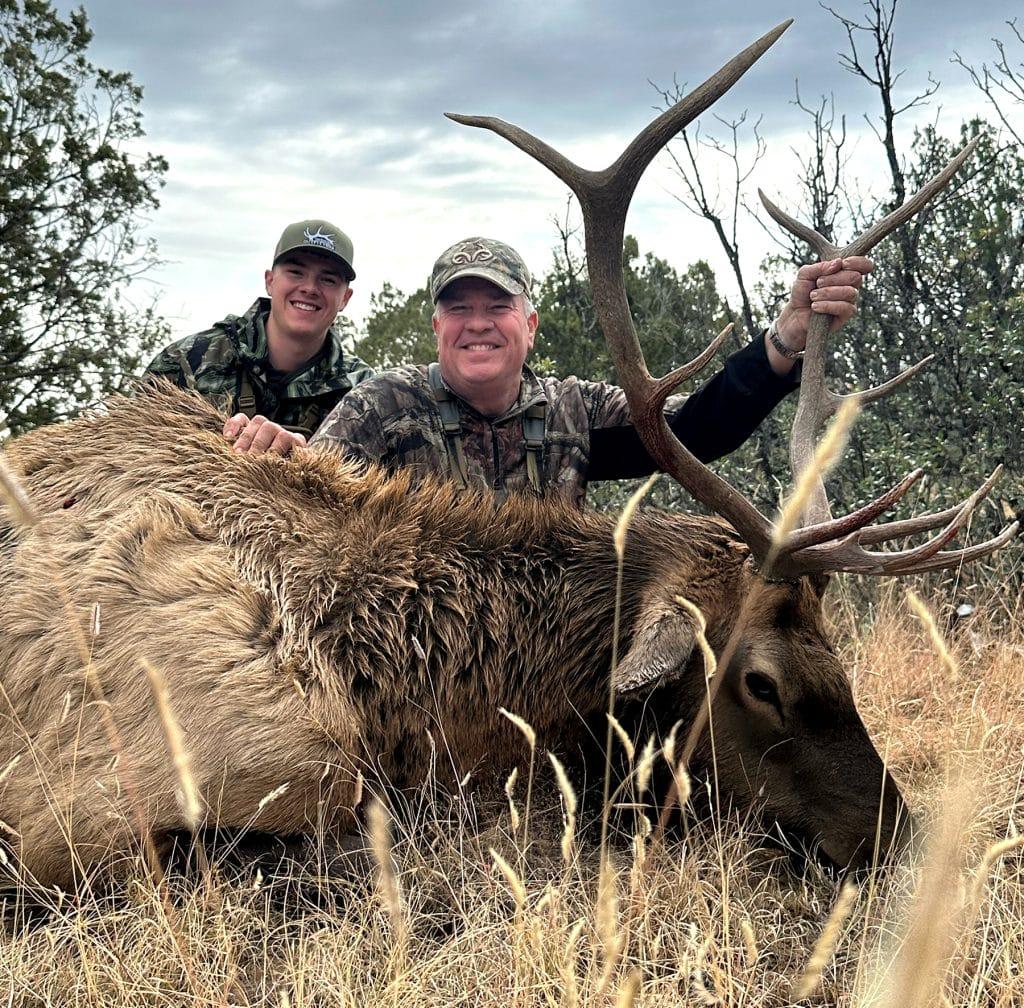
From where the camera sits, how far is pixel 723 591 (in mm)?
3557

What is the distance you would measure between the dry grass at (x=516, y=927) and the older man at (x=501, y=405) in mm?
1904

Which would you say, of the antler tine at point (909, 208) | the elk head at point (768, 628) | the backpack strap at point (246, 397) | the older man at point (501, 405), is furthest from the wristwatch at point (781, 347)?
the backpack strap at point (246, 397)

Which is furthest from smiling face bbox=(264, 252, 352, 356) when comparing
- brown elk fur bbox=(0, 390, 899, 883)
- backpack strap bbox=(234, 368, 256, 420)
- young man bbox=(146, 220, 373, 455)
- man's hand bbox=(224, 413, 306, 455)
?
brown elk fur bbox=(0, 390, 899, 883)

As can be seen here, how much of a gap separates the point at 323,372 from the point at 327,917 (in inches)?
159

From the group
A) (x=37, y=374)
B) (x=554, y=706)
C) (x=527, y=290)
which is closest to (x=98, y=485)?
(x=554, y=706)

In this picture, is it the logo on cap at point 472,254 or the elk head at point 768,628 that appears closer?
the elk head at point 768,628

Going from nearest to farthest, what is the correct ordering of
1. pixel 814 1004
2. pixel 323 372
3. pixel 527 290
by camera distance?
pixel 814 1004, pixel 527 290, pixel 323 372

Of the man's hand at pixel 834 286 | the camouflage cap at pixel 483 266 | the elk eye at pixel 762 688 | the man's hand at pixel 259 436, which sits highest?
the camouflage cap at pixel 483 266

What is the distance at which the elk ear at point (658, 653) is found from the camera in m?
3.23

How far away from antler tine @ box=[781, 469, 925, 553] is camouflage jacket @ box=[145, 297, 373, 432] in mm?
3396

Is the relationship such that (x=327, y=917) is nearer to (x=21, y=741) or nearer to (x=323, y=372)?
(x=21, y=741)

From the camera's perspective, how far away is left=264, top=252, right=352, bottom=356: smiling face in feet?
20.2

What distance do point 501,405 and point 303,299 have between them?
5.68 ft

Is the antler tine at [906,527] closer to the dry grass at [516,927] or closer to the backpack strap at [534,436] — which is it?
the dry grass at [516,927]
